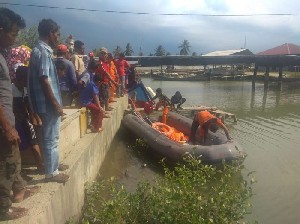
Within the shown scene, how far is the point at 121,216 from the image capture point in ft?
14.5

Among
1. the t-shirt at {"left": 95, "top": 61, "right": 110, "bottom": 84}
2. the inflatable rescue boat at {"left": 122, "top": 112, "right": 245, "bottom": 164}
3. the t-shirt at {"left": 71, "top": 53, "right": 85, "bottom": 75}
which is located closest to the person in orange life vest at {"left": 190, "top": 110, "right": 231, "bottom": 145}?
the inflatable rescue boat at {"left": 122, "top": 112, "right": 245, "bottom": 164}

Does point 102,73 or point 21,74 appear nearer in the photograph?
point 21,74

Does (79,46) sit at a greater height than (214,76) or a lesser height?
greater

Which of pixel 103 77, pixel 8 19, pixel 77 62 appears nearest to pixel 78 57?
pixel 77 62

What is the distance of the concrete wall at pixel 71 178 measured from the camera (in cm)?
383

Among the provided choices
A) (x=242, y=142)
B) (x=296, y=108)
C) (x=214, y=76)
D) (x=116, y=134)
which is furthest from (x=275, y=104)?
(x=214, y=76)

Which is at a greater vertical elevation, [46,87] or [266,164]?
[46,87]

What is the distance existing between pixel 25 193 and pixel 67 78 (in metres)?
3.46

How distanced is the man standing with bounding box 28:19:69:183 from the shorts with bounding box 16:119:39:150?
526mm

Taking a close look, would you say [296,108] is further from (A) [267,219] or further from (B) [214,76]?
(B) [214,76]

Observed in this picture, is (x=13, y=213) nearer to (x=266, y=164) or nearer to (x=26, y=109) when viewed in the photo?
(x=26, y=109)

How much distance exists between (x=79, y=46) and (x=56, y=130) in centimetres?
531

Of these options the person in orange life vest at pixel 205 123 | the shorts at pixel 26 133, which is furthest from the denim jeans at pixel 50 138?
the person in orange life vest at pixel 205 123

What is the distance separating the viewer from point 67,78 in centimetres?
706
